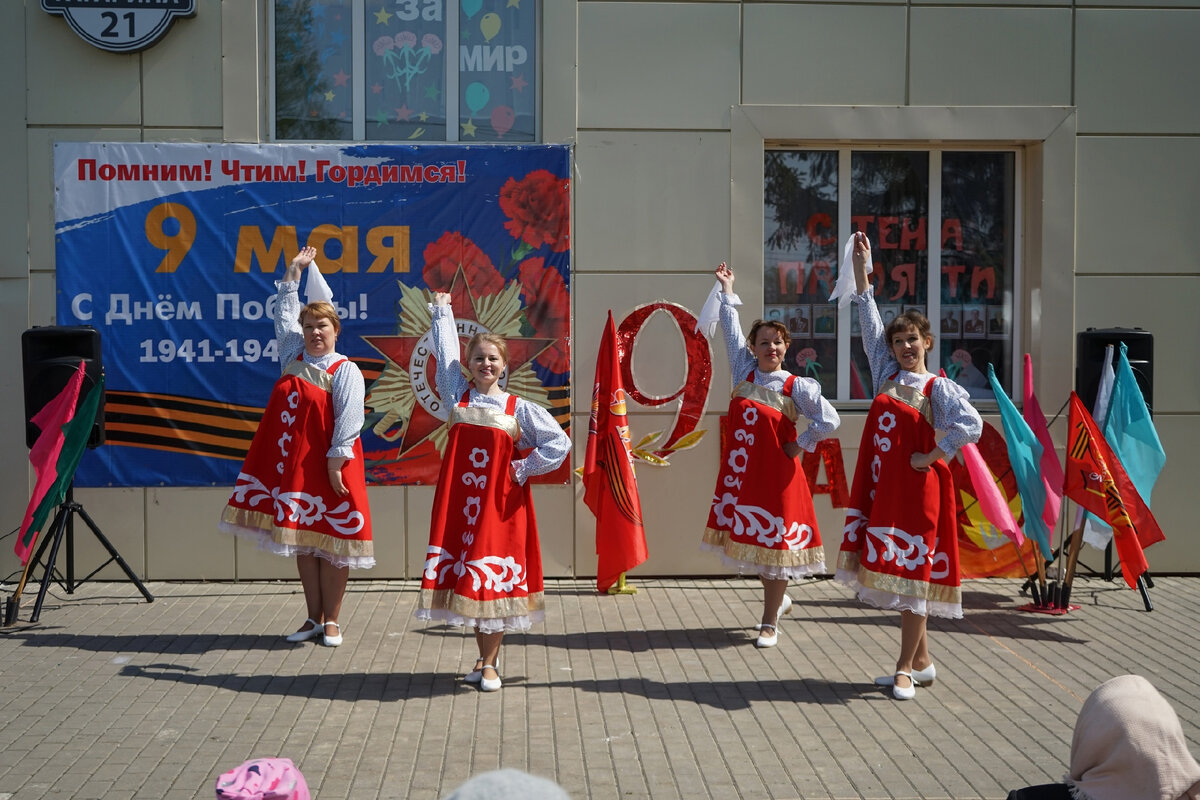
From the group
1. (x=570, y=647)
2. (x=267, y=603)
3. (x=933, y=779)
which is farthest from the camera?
(x=267, y=603)

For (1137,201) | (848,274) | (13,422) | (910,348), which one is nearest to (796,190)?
(1137,201)

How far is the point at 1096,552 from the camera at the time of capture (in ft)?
29.3

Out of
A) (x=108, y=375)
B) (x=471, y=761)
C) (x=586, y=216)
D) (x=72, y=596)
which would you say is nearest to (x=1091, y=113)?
(x=586, y=216)

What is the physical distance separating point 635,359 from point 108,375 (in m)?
3.70

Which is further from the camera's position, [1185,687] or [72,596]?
[72,596]

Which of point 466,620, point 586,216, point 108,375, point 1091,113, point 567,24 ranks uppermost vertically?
point 567,24

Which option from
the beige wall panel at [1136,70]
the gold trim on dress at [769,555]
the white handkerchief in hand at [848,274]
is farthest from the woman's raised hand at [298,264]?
the beige wall panel at [1136,70]

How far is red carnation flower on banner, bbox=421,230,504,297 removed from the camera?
8.64 m

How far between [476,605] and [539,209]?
3.67 meters

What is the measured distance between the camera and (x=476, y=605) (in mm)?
5844

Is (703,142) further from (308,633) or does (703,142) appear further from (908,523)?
(308,633)

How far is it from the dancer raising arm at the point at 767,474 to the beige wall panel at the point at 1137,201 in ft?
10.8

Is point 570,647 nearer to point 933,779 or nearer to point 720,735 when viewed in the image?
point 720,735

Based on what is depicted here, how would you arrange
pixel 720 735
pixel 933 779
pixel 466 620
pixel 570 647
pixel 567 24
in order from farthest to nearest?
pixel 567 24, pixel 570 647, pixel 466 620, pixel 720 735, pixel 933 779
